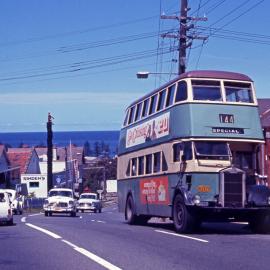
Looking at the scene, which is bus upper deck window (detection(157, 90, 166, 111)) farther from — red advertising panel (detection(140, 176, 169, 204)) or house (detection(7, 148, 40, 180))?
house (detection(7, 148, 40, 180))

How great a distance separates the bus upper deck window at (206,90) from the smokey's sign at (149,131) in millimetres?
1475

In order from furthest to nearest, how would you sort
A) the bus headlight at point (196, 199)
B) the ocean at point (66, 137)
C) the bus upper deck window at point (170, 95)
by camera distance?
1. the ocean at point (66, 137)
2. the bus upper deck window at point (170, 95)
3. the bus headlight at point (196, 199)

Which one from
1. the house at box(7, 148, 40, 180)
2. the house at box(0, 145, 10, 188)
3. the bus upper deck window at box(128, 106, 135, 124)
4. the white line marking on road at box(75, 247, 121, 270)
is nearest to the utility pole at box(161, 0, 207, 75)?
the bus upper deck window at box(128, 106, 135, 124)

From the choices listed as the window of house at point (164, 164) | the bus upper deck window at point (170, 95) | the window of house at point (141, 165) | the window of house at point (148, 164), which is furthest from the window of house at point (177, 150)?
the window of house at point (141, 165)

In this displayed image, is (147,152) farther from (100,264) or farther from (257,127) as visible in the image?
(100,264)

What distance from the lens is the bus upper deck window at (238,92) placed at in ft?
72.7

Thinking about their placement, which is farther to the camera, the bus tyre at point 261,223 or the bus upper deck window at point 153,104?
the bus upper deck window at point 153,104

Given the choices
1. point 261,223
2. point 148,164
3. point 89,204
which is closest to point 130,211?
point 148,164

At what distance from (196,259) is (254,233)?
849 cm

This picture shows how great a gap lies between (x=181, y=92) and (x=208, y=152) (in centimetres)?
222

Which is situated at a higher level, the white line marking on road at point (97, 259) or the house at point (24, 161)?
the house at point (24, 161)

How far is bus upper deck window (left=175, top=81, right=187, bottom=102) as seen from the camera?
861 inches

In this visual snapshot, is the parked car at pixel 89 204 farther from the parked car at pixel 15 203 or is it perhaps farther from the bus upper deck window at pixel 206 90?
the bus upper deck window at pixel 206 90

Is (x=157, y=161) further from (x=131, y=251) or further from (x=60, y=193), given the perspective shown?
(x=60, y=193)
